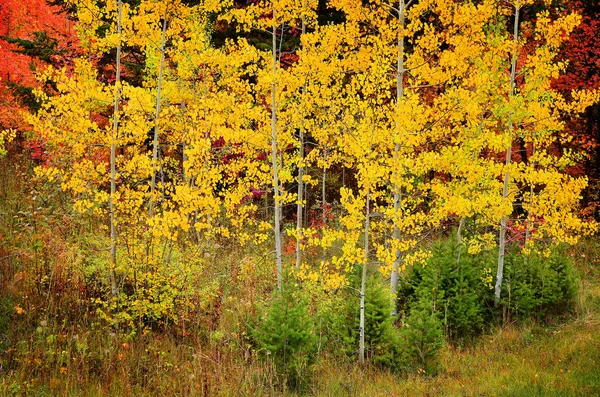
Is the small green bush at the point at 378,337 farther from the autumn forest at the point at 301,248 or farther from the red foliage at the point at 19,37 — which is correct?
the red foliage at the point at 19,37

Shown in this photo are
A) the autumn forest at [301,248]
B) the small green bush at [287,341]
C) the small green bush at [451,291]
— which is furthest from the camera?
the small green bush at [451,291]

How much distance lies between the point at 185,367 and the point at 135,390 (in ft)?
2.58

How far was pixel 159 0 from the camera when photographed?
1081cm

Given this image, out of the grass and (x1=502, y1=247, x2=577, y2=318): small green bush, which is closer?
the grass

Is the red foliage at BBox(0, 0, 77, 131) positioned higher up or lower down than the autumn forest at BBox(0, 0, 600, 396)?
higher up

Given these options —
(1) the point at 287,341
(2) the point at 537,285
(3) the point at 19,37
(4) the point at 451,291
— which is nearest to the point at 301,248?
(1) the point at 287,341

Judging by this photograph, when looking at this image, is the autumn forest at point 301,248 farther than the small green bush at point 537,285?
No

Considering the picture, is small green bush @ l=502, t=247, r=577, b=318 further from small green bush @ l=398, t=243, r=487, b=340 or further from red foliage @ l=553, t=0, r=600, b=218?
red foliage @ l=553, t=0, r=600, b=218

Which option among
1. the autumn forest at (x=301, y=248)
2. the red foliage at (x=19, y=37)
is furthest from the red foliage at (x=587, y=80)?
the red foliage at (x=19, y=37)

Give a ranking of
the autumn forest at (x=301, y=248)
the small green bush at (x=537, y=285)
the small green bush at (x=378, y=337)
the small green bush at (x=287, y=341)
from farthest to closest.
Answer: the small green bush at (x=537, y=285) → the small green bush at (x=378, y=337) → the small green bush at (x=287, y=341) → the autumn forest at (x=301, y=248)

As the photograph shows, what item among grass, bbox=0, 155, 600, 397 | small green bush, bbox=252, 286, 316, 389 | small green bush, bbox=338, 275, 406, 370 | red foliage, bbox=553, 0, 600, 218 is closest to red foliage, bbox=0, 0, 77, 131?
grass, bbox=0, 155, 600, 397

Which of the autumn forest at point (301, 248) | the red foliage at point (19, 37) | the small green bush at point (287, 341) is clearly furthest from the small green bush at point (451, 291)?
the red foliage at point (19, 37)

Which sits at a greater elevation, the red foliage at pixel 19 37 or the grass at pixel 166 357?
the red foliage at pixel 19 37

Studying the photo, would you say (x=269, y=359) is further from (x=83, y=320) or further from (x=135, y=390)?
(x=83, y=320)
